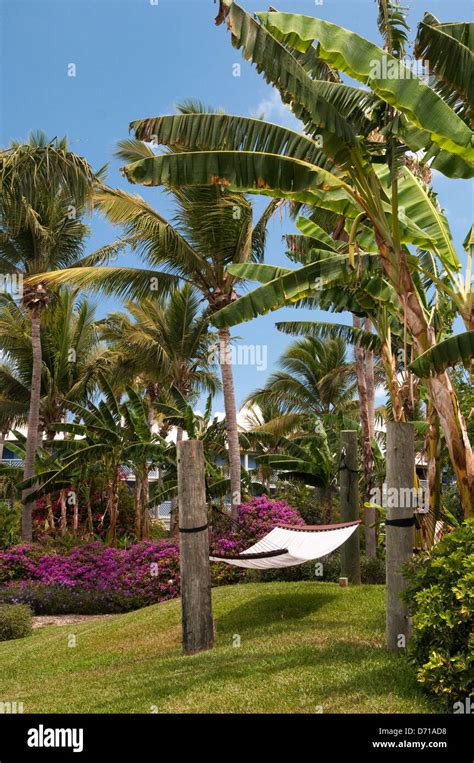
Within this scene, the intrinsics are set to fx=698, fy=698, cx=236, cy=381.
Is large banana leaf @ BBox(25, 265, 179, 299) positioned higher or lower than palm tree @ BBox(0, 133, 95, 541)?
lower

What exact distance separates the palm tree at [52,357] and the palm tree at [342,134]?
1614 cm

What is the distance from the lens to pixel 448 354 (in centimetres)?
601

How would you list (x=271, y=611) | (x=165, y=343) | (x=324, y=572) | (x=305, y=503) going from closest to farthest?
(x=271, y=611)
(x=324, y=572)
(x=305, y=503)
(x=165, y=343)

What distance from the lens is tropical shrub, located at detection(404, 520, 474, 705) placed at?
4.95m

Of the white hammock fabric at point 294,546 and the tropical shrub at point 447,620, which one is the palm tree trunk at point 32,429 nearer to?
the white hammock fabric at point 294,546

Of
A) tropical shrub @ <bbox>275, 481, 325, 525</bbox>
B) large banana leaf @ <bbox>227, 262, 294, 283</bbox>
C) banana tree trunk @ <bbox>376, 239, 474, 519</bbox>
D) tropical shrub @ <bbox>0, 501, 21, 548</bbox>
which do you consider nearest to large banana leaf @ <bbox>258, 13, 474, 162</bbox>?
banana tree trunk @ <bbox>376, 239, 474, 519</bbox>

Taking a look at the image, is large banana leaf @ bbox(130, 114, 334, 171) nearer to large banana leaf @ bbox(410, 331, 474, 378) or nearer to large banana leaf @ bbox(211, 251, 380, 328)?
large banana leaf @ bbox(211, 251, 380, 328)

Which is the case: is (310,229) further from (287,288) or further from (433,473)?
(433,473)

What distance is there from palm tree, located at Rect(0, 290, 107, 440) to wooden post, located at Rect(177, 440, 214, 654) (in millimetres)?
15043

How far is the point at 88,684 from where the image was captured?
722cm

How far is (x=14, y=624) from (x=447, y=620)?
9.24m

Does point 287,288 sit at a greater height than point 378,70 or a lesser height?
lesser

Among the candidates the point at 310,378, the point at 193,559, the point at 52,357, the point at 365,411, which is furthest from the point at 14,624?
the point at 310,378
